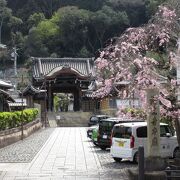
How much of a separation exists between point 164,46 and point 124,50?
4.69 ft

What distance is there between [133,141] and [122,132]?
933mm

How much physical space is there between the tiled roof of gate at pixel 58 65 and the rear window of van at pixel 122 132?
51321mm

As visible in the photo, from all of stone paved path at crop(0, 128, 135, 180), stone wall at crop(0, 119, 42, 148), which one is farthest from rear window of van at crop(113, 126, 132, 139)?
stone wall at crop(0, 119, 42, 148)

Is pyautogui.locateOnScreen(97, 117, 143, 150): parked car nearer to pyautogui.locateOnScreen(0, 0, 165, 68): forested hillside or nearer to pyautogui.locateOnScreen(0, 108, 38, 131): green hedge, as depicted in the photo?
pyautogui.locateOnScreen(0, 108, 38, 131): green hedge

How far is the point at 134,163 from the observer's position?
63.5 feet

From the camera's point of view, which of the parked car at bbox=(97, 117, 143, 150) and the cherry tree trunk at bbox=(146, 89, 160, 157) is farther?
the parked car at bbox=(97, 117, 143, 150)

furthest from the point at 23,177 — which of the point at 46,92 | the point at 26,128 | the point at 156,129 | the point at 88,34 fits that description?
the point at 88,34

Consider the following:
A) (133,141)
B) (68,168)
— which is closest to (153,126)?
(133,141)

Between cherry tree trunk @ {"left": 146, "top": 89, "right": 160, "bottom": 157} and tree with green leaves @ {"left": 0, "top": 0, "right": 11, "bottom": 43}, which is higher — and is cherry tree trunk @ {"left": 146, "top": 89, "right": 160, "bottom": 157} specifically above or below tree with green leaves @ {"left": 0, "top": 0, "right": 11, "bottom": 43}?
below

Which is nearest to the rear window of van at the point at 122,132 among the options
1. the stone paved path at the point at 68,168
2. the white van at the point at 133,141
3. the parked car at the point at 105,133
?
the white van at the point at 133,141

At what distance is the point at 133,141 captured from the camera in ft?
61.5

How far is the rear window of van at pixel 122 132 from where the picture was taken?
19.1m

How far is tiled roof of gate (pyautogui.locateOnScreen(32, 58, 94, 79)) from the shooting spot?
237 ft

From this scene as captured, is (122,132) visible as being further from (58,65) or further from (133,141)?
(58,65)
